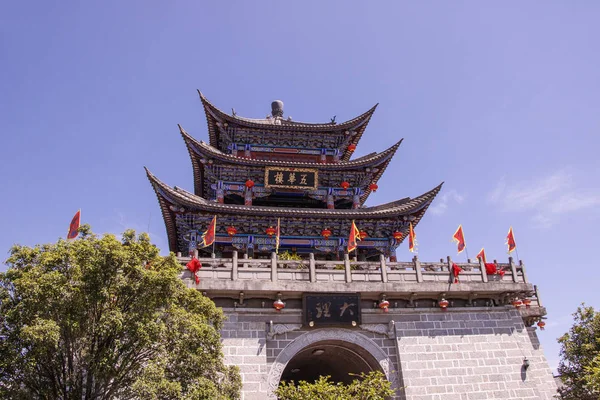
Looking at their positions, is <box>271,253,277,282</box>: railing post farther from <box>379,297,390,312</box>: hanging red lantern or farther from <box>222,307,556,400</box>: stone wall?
<box>379,297,390,312</box>: hanging red lantern

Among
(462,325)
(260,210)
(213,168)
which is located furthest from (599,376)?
(213,168)

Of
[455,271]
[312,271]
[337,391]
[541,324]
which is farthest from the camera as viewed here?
[541,324]

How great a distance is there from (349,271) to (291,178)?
7.46m

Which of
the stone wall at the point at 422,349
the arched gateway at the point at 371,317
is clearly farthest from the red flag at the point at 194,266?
the stone wall at the point at 422,349

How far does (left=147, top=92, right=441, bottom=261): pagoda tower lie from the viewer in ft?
63.5

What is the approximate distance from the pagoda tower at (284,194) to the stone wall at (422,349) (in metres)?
5.70

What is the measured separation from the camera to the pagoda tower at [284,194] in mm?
19344

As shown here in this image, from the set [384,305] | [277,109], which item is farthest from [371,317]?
[277,109]

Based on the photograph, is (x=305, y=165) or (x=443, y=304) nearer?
(x=443, y=304)

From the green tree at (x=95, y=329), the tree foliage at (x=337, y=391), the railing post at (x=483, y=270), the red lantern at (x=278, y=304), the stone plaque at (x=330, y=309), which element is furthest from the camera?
the railing post at (x=483, y=270)

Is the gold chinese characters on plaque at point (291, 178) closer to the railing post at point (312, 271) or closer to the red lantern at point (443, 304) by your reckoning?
the railing post at point (312, 271)

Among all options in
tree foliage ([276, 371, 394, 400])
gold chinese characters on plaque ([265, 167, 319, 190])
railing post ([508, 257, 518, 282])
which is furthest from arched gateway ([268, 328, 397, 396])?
gold chinese characters on plaque ([265, 167, 319, 190])

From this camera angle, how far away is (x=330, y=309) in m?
14.1

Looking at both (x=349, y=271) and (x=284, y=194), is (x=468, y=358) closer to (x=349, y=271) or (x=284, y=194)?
(x=349, y=271)
